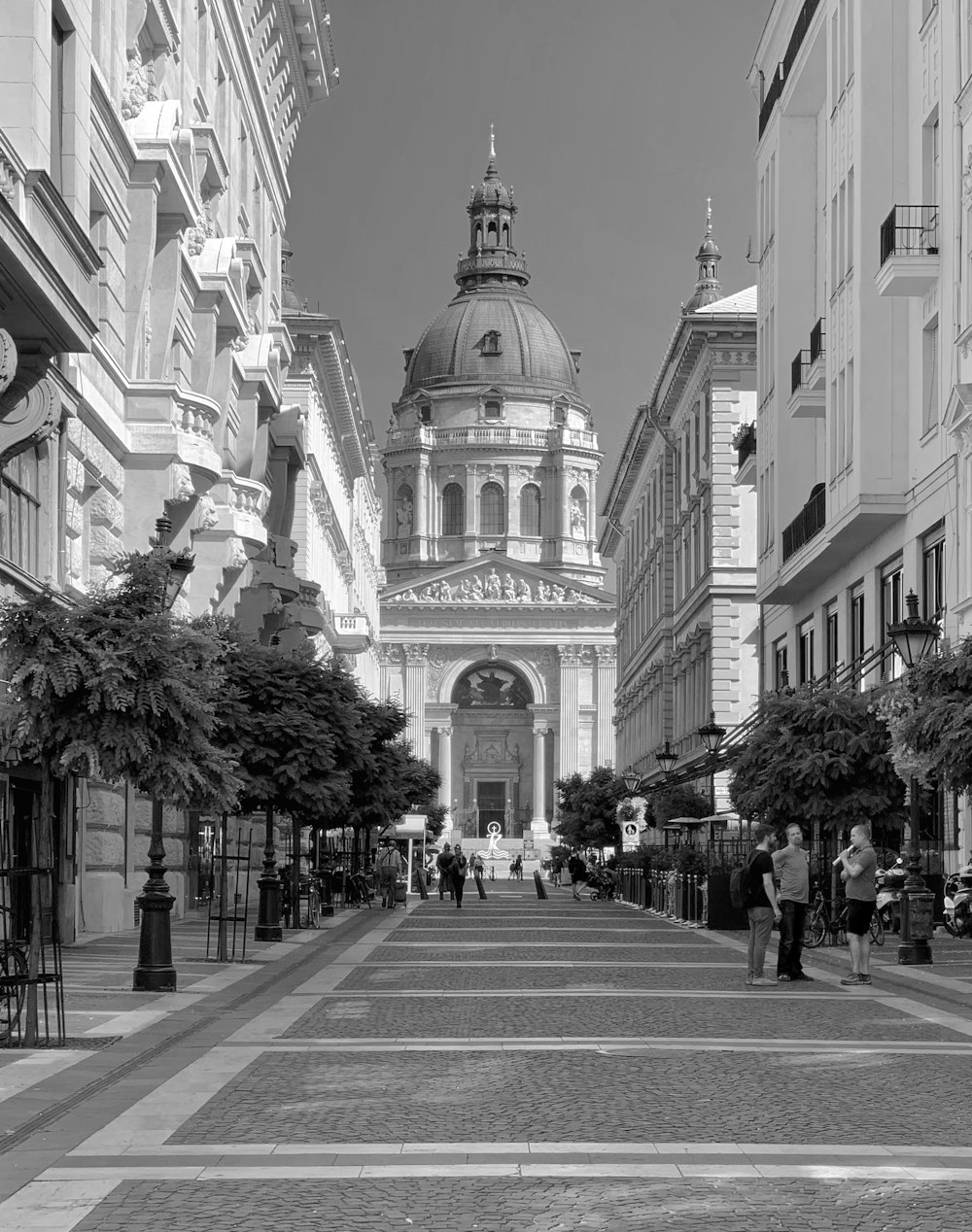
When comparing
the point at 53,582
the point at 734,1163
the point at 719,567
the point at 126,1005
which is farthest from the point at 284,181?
the point at 734,1163

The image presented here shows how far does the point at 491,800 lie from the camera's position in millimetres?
151500

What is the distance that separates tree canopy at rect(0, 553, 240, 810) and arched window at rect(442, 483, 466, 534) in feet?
475

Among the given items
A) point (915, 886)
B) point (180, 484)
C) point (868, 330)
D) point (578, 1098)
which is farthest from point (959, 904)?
point (578, 1098)

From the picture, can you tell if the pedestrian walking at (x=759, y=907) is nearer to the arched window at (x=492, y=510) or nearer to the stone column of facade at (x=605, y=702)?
the stone column of facade at (x=605, y=702)

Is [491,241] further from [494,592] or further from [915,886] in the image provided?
[915,886]

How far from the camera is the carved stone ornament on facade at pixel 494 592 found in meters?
146

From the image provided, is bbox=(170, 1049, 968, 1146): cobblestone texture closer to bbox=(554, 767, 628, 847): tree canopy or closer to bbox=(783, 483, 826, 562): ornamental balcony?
bbox=(783, 483, 826, 562): ornamental balcony

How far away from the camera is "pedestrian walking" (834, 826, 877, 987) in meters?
21.0

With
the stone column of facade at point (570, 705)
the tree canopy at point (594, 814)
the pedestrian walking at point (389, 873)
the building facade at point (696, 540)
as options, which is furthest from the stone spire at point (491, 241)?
the pedestrian walking at point (389, 873)

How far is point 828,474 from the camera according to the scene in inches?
1542

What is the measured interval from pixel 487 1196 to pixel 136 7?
25.8 metres

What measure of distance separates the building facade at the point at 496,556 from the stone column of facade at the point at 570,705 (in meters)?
0.13

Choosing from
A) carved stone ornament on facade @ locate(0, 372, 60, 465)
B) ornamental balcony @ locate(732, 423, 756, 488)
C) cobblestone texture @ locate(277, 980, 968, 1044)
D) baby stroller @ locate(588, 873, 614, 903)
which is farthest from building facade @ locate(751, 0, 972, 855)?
baby stroller @ locate(588, 873, 614, 903)

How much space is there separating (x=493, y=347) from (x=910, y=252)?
454ft
